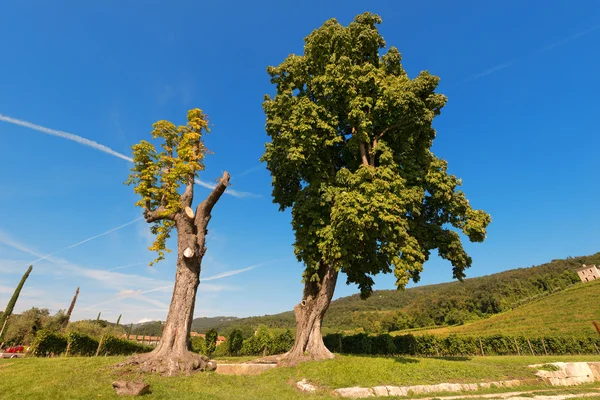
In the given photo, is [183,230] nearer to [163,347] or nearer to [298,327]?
[163,347]

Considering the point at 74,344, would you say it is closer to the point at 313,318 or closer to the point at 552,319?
the point at 313,318

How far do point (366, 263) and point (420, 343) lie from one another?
58.7ft

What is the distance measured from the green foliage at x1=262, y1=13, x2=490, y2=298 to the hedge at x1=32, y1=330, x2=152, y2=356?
1482 cm

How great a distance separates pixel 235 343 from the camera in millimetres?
28219

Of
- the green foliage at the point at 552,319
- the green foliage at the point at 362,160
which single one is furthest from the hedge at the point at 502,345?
the green foliage at the point at 362,160

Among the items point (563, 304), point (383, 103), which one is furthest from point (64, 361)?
point (563, 304)

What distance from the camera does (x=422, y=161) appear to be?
1614cm

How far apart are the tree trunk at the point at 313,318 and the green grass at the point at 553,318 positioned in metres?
45.1

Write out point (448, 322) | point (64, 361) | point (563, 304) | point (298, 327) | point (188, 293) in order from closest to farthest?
point (64, 361) < point (188, 293) < point (298, 327) < point (563, 304) < point (448, 322)

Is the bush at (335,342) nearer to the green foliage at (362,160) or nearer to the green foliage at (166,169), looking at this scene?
the green foliage at (362,160)

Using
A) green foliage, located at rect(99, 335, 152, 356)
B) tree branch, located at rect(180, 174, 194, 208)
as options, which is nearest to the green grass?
green foliage, located at rect(99, 335, 152, 356)

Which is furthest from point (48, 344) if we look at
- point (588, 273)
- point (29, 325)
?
point (588, 273)

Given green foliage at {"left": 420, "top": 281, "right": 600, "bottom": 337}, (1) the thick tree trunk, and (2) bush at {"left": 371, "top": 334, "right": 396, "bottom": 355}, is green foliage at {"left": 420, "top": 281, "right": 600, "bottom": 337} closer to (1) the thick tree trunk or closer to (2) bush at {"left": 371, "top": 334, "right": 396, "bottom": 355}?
(2) bush at {"left": 371, "top": 334, "right": 396, "bottom": 355}

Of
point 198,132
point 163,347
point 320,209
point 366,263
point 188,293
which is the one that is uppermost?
point 198,132
